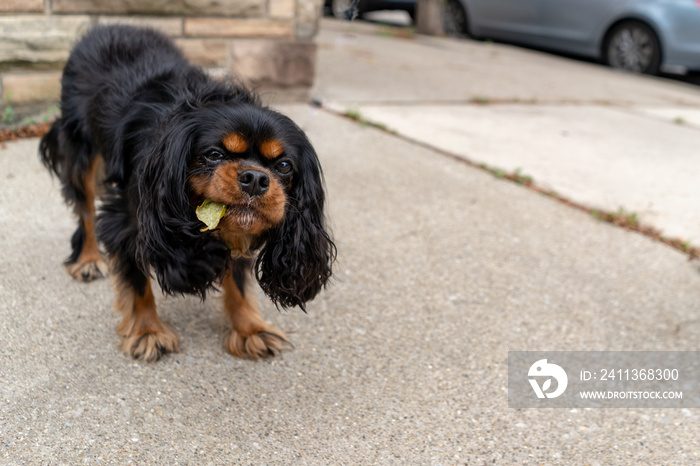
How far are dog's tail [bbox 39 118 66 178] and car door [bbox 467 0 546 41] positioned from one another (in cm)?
907

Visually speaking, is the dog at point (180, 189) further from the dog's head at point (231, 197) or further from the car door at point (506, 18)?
the car door at point (506, 18)

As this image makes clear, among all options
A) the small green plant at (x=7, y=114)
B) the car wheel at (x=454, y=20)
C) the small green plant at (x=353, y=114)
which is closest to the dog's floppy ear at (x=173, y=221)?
the small green plant at (x=7, y=114)

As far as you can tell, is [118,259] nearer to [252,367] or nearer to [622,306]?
[252,367]

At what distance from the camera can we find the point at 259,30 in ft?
19.3

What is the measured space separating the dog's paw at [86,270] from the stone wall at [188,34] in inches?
87.2

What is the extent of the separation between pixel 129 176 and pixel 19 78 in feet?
9.01

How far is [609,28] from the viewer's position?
1048 cm

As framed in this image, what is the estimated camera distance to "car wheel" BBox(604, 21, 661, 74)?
10.1 metres

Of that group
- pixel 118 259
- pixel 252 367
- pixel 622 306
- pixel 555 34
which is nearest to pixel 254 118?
pixel 118 259

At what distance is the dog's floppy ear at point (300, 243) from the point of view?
2.46 m

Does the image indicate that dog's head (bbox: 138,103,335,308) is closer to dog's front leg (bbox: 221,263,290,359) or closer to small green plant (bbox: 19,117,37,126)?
dog's front leg (bbox: 221,263,290,359)

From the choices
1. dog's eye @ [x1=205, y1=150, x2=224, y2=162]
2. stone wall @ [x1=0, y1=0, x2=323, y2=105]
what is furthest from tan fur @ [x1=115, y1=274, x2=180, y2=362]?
stone wall @ [x1=0, y1=0, x2=323, y2=105]

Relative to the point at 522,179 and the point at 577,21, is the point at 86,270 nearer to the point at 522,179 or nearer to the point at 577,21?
the point at 522,179

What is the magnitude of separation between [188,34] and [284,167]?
367 centimetres
